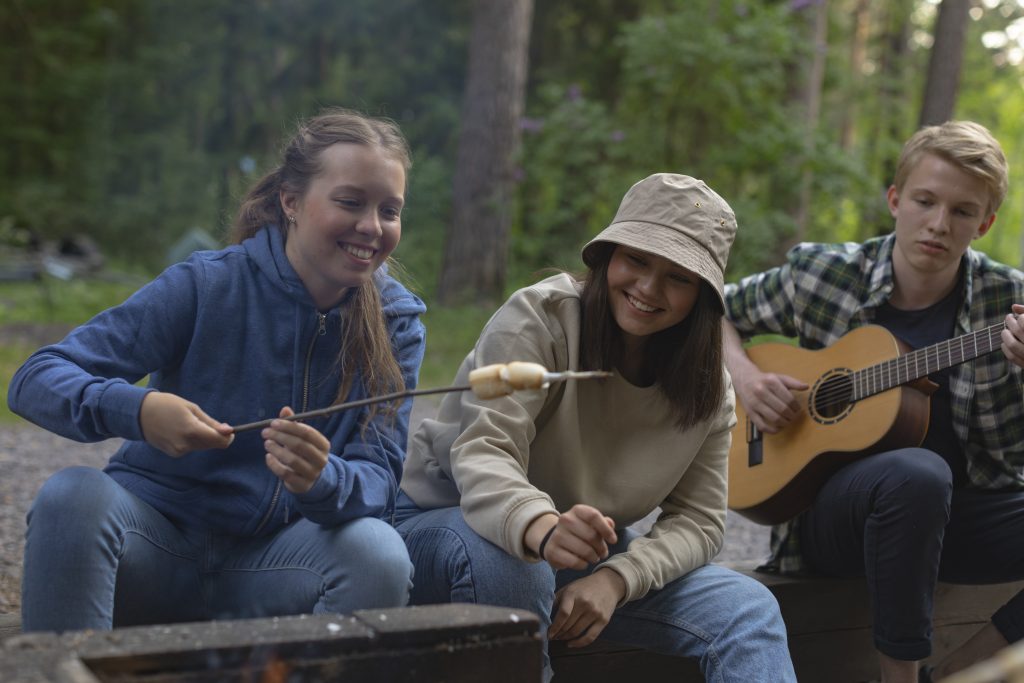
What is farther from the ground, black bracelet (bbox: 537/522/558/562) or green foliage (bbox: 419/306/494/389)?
black bracelet (bbox: 537/522/558/562)

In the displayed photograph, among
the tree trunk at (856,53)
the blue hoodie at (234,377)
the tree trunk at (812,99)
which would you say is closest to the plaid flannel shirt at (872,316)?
the blue hoodie at (234,377)

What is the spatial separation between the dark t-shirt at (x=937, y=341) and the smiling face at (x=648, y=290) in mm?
1068

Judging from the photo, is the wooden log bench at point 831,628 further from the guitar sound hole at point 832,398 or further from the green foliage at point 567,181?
the green foliage at point 567,181

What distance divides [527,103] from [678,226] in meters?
13.8

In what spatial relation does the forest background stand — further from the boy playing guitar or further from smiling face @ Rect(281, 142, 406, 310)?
the boy playing guitar

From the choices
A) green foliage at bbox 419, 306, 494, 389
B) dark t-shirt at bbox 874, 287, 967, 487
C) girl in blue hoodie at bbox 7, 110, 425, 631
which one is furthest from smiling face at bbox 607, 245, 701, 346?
green foliage at bbox 419, 306, 494, 389

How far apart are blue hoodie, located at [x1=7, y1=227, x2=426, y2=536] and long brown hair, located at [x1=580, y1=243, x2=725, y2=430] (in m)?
0.48

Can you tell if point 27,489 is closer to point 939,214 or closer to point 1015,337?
point 939,214

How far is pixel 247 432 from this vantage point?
2.55 metres

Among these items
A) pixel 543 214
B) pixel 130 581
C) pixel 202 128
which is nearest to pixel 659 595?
pixel 130 581

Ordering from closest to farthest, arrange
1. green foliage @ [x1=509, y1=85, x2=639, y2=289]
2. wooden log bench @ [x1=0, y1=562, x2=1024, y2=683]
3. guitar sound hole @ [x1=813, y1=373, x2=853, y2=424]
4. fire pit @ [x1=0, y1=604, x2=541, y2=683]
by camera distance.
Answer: fire pit @ [x1=0, y1=604, x2=541, y2=683]
wooden log bench @ [x1=0, y1=562, x2=1024, y2=683]
guitar sound hole @ [x1=813, y1=373, x2=853, y2=424]
green foliage @ [x1=509, y1=85, x2=639, y2=289]

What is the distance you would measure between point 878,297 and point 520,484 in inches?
61.5

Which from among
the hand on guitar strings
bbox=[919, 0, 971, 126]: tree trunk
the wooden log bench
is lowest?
the wooden log bench

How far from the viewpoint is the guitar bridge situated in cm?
356
